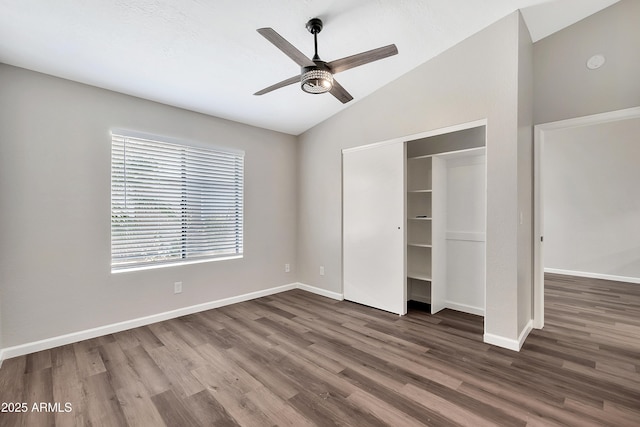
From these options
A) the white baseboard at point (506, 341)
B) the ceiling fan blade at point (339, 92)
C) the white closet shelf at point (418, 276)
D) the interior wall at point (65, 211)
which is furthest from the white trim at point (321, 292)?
the ceiling fan blade at point (339, 92)

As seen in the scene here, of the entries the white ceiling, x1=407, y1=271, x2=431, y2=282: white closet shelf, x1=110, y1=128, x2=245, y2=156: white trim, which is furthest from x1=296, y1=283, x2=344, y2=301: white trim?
the white ceiling

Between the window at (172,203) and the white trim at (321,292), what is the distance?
1213mm

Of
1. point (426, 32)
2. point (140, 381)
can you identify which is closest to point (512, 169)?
point (426, 32)

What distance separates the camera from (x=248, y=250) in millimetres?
4203

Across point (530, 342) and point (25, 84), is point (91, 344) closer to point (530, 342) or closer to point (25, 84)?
point (25, 84)

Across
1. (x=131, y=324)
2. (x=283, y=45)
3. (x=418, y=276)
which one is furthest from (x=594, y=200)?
(x=131, y=324)

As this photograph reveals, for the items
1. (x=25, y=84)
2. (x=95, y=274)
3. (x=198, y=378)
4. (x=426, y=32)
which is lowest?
(x=198, y=378)

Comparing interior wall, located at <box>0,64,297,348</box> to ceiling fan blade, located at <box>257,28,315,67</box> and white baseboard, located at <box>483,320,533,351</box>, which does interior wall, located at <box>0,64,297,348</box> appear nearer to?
ceiling fan blade, located at <box>257,28,315,67</box>

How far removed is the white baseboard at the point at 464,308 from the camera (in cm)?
346

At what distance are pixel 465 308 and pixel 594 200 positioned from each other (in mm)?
4163

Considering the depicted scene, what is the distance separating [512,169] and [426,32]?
154 cm

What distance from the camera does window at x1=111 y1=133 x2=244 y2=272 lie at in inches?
122

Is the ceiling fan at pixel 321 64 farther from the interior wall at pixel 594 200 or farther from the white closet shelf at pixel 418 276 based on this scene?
the interior wall at pixel 594 200

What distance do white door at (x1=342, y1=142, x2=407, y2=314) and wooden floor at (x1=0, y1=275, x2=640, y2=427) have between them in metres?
0.45
